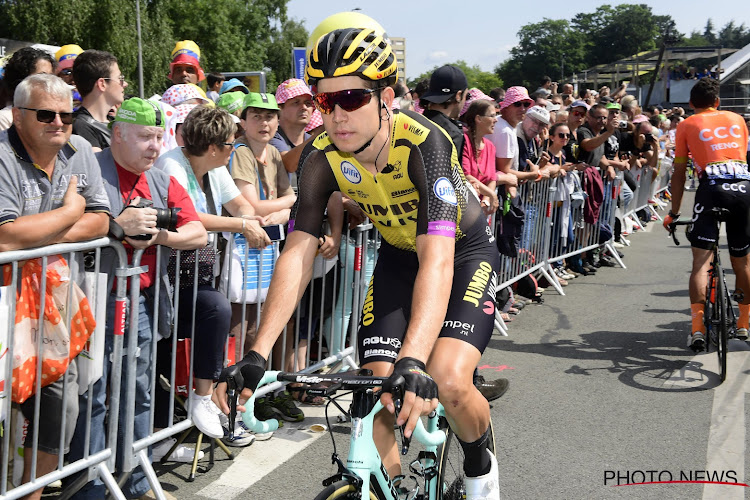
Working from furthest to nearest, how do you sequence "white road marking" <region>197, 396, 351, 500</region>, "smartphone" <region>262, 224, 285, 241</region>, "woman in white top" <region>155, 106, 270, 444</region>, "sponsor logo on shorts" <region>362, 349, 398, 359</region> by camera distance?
"smartphone" <region>262, 224, 285, 241</region>
"woman in white top" <region>155, 106, 270, 444</region>
"white road marking" <region>197, 396, 351, 500</region>
"sponsor logo on shorts" <region>362, 349, 398, 359</region>

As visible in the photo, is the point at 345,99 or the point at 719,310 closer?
the point at 345,99

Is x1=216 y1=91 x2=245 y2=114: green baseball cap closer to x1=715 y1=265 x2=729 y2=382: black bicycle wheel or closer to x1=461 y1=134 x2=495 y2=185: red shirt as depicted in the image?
x1=461 y1=134 x2=495 y2=185: red shirt

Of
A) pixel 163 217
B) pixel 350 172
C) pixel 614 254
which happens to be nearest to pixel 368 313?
pixel 350 172

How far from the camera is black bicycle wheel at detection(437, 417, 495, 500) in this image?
10.6 ft

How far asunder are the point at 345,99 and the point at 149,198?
206cm

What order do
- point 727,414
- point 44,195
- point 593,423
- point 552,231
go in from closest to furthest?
point 44,195 → point 593,423 → point 727,414 → point 552,231

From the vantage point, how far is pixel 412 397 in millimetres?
2029

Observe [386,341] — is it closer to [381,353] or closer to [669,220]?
[381,353]

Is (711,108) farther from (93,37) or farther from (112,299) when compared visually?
(93,37)

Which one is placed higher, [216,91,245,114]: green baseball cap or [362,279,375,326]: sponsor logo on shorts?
[216,91,245,114]: green baseball cap

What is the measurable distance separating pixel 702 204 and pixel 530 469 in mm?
3667

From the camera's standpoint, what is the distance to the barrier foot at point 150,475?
13.3ft

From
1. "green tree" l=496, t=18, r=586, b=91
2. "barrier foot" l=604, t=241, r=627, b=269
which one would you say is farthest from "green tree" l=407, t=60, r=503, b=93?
"barrier foot" l=604, t=241, r=627, b=269

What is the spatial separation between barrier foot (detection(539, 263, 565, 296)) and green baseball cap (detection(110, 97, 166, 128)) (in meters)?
6.51
